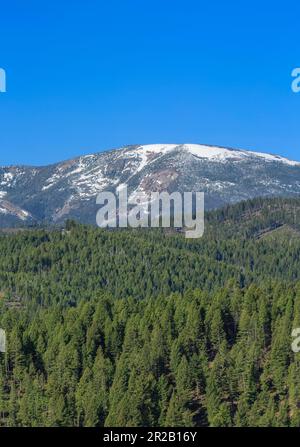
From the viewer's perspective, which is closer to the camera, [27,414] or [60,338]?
[27,414]

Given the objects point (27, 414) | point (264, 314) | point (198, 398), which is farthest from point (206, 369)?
point (27, 414)

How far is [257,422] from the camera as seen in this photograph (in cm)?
14900

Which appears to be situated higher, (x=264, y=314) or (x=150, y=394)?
(x=264, y=314)

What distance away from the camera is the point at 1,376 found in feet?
604

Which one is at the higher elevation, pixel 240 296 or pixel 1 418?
pixel 240 296

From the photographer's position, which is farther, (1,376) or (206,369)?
(1,376)

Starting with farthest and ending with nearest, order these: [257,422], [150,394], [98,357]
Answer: [98,357] → [150,394] → [257,422]

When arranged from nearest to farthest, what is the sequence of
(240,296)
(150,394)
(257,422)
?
(257,422)
(150,394)
(240,296)

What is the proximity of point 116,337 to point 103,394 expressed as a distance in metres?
30.9

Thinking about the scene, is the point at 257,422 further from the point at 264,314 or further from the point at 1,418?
the point at 1,418

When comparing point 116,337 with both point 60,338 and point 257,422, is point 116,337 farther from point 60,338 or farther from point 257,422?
point 257,422
